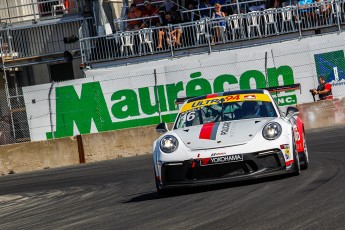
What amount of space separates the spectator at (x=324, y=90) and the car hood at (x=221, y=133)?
13648 millimetres

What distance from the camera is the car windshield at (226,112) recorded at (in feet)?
42.9

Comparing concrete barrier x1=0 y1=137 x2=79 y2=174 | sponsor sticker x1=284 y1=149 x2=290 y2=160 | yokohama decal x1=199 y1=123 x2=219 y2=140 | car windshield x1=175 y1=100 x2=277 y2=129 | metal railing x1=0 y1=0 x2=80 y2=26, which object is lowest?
concrete barrier x1=0 y1=137 x2=79 y2=174

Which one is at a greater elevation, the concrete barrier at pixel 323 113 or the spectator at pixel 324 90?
the spectator at pixel 324 90

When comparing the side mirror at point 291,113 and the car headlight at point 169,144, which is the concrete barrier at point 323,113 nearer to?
the side mirror at point 291,113

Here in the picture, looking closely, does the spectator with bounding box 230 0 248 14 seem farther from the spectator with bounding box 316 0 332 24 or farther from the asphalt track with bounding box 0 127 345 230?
the asphalt track with bounding box 0 127 345 230

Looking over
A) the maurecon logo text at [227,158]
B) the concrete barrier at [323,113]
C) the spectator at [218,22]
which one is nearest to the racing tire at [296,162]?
the maurecon logo text at [227,158]

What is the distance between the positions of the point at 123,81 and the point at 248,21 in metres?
4.47

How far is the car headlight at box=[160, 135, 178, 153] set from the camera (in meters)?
12.2

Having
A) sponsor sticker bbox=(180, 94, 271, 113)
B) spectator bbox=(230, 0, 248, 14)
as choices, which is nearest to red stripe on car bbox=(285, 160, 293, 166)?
sponsor sticker bbox=(180, 94, 271, 113)

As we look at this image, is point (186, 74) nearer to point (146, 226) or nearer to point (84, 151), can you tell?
point (84, 151)

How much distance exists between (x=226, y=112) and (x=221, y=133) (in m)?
1.01

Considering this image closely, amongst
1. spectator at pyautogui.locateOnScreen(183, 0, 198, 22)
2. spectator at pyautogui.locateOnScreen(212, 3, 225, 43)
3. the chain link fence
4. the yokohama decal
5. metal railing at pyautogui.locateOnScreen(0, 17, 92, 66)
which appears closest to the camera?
the yokohama decal

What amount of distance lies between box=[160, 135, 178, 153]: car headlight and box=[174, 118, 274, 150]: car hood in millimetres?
114

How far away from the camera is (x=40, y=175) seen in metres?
22.0
